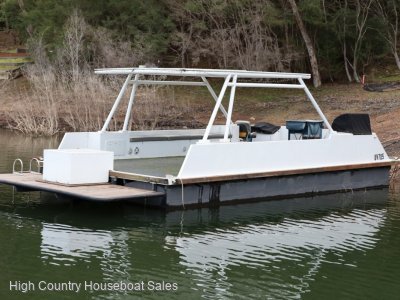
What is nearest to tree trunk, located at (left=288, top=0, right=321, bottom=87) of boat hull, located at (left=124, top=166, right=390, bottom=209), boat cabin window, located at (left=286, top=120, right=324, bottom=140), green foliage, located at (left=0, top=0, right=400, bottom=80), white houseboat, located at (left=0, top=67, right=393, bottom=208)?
green foliage, located at (left=0, top=0, right=400, bottom=80)

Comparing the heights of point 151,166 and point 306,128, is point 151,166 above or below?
below

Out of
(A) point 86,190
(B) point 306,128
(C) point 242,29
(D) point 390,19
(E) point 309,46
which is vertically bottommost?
(A) point 86,190

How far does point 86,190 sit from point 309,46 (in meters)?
23.4

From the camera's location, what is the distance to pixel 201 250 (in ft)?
32.3

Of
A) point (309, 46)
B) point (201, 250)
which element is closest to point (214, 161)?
point (201, 250)

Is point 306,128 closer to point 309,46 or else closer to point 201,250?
point 201,250

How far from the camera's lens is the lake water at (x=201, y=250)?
816 centimetres

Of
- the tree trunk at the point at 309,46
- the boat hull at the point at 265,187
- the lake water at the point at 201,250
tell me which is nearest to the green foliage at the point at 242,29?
the tree trunk at the point at 309,46

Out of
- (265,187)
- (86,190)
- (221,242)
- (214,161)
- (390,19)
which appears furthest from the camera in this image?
(390,19)

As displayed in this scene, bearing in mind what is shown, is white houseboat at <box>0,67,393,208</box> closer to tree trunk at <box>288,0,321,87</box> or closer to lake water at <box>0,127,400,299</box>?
lake water at <box>0,127,400,299</box>

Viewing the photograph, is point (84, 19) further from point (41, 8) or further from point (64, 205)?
point (64, 205)

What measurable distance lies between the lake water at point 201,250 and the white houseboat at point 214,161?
1.30ft

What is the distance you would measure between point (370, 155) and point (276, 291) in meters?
7.68

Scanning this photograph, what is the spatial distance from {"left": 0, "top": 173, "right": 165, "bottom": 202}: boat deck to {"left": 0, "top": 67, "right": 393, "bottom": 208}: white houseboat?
16mm
